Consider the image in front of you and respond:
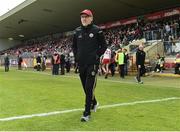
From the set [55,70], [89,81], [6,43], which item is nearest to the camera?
[89,81]

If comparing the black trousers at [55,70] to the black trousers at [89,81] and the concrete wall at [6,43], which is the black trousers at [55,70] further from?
the concrete wall at [6,43]

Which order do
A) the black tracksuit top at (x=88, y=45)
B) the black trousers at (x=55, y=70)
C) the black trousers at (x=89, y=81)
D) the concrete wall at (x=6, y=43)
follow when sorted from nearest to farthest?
1. the black trousers at (x=89, y=81)
2. the black tracksuit top at (x=88, y=45)
3. the black trousers at (x=55, y=70)
4. the concrete wall at (x=6, y=43)

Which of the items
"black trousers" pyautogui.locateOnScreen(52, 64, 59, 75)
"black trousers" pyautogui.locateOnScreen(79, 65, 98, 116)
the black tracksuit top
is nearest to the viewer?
"black trousers" pyautogui.locateOnScreen(79, 65, 98, 116)

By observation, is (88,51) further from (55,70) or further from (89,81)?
(55,70)

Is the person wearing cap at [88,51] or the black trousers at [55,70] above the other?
the person wearing cap at [88,51]

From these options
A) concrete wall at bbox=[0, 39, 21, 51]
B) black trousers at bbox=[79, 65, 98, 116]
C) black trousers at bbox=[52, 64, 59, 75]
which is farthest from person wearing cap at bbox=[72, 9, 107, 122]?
concrete wall at bbox=[0, 39, 21, 51]

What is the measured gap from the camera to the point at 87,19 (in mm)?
7906

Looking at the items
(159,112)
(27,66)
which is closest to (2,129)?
(159,112)

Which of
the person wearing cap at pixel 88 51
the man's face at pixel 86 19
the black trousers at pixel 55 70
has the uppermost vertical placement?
the man's face at pixel 86 19

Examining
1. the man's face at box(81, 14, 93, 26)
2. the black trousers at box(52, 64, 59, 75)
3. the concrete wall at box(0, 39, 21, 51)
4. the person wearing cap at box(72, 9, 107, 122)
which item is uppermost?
the concrete wall at box(0, 39, 21, 51)

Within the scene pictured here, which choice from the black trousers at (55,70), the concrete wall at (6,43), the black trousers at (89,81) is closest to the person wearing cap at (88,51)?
the black trousers at (89,81)

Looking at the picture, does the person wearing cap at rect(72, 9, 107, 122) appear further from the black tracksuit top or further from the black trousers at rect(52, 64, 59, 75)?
the black trousers at rect(52, 64, 59, 75)

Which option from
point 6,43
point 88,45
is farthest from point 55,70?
point 6,43

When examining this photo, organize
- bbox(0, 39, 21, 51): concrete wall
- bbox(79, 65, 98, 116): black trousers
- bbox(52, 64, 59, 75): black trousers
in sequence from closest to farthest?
bbox(79, 65, 98, 116): black trousers
bbox(52, 64, 59, 75): black trousers
bbox(0, 39, 21, 51): concrete wall
